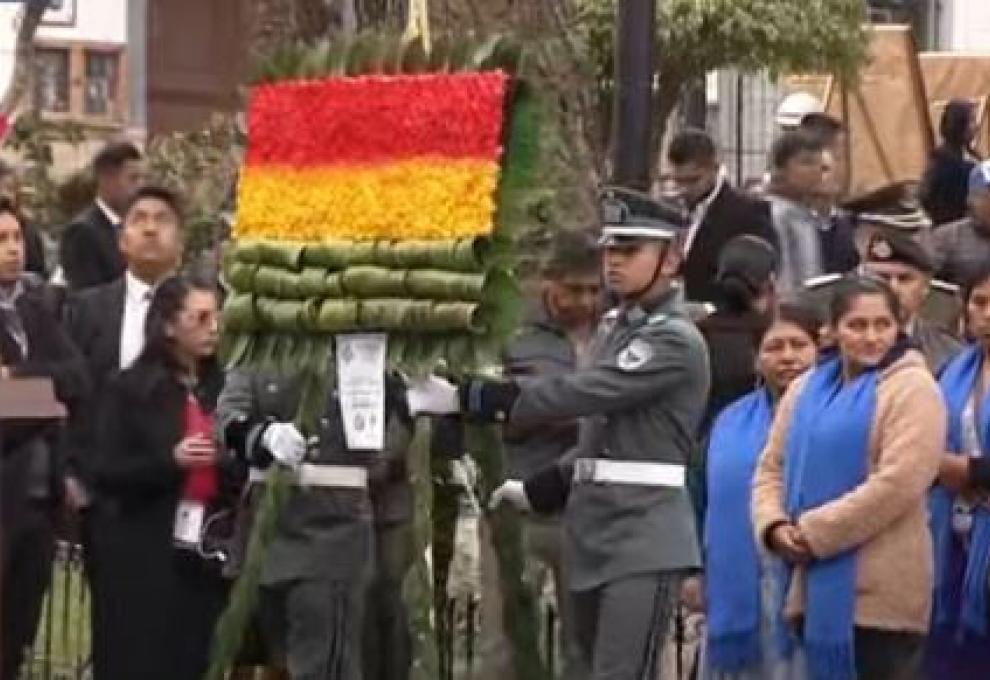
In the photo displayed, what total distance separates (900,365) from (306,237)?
1908 mm

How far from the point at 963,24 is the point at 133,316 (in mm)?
19962

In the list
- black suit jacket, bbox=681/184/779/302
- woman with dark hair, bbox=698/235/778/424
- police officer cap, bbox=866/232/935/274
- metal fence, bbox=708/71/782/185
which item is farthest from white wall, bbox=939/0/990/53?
police officer cap, bbox=866/232/935/274

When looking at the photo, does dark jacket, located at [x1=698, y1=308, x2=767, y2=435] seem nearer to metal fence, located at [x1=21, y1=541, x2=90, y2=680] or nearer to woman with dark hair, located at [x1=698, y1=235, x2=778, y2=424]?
woman with dark hair, located at [x1=698, y1=235, x2=778, y2=424]

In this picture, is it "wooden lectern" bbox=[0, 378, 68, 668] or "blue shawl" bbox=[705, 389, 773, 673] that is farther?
"blue shawl" bbox=[705, 389, 773, 673]

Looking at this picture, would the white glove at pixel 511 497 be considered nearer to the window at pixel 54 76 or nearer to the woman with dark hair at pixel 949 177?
the woman with dark hair at pixel 949 177

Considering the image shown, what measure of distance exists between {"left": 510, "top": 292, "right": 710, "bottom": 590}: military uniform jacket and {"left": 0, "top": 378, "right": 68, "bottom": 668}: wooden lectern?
178cm

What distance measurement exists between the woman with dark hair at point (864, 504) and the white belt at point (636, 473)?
1.59ft

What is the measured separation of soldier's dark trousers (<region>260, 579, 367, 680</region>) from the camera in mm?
11031

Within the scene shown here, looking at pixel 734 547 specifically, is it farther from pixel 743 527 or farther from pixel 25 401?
pixel 25 401

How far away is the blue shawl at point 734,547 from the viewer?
10852mm

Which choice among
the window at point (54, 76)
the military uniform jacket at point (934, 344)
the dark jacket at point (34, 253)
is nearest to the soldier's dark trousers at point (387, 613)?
the military uniform jacket at point (934, 344)

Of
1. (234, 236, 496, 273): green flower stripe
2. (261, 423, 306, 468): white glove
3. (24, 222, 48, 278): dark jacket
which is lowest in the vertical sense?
(261, 423, 306, 468): white glove

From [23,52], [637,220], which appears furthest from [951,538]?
[23,52]

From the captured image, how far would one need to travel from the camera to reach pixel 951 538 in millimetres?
10727
